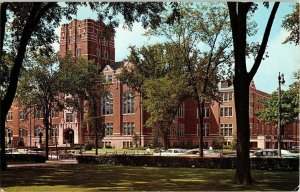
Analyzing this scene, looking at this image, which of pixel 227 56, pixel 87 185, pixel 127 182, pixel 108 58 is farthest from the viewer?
pixel 227 56

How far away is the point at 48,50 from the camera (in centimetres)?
1494

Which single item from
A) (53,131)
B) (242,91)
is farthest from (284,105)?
(53,131)

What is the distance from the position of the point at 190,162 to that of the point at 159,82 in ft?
11.1

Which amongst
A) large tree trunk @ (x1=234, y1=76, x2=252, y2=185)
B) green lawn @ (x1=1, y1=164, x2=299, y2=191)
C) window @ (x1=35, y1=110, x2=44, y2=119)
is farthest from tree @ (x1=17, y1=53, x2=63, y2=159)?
large tree trunk @ (x1=234, y1=76, x2=252, y2=185)

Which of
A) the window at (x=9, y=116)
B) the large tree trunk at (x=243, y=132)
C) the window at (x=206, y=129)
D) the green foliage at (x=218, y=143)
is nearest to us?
the large tree trunk at (x=243, y=132)

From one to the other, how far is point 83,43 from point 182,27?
→ 16.5ft

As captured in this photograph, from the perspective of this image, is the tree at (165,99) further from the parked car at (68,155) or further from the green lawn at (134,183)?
the green lawn at (134,183)

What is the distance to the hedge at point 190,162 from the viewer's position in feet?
46.9

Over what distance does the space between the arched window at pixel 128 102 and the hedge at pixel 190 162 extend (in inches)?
75.0

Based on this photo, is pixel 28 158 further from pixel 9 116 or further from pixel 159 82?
pixel 159 82

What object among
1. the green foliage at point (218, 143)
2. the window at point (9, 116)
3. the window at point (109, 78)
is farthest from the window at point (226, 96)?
the window at point (9, 116)

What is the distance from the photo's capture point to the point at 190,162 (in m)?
16.3

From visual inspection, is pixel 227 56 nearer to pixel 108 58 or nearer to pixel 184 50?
pixel 184 50

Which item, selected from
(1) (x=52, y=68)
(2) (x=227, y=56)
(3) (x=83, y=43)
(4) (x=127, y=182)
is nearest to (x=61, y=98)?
(1) (x=52, y=68)
